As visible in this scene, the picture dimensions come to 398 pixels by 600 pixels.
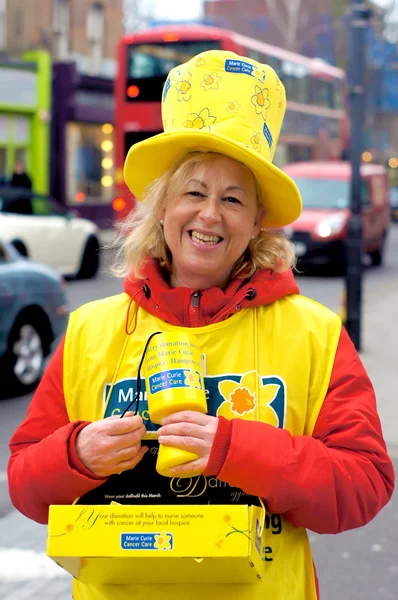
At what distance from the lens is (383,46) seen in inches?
2392

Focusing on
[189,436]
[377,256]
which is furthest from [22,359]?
[377,256]

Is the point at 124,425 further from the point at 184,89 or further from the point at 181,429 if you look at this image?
the point at 184,89

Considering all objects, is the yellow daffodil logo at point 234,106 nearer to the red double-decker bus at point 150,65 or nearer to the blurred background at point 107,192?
the blurred background at point 107,192

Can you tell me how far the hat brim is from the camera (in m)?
2.28

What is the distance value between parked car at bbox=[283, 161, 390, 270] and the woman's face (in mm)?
15779

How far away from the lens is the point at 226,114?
233 centimetres

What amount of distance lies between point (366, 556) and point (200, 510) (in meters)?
3.39

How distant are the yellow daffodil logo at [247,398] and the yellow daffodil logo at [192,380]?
0.53 ft

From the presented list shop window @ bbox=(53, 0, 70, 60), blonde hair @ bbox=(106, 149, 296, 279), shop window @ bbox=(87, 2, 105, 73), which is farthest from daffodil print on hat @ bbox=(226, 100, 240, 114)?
shop window @ bbox=(87, 2, 105, 73)

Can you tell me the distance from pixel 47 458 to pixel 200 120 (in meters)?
0.79

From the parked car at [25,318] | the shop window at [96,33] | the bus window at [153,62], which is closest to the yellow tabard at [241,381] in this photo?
the parked car at [25,318]

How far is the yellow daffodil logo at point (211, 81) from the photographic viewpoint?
7.66 feet

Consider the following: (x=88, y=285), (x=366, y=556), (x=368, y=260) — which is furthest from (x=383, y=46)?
(x=366, y=556)

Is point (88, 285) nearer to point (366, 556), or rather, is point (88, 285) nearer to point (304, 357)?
point (366, 556)
